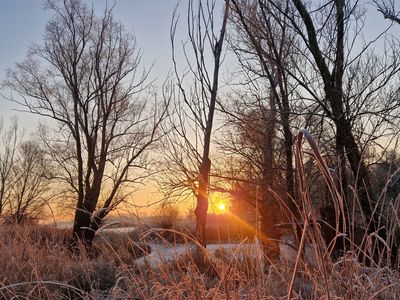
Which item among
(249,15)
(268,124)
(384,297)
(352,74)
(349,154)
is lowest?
(384,297)

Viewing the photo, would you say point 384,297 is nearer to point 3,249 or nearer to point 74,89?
point 3,249

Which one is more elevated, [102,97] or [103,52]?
[103,52]

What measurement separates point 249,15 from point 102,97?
9.28 metres

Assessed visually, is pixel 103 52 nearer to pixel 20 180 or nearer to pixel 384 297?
pixel 20 180

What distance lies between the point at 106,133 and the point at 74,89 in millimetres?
1789

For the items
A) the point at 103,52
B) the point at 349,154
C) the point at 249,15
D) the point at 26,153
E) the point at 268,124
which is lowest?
the point at 349,154

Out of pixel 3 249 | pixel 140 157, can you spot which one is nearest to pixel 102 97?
pixel 140 157

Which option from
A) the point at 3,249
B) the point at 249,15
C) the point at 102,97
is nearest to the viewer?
the point at 3,249

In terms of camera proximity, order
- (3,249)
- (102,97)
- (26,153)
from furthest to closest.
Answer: (26,153) < (102,97) < (3,249)

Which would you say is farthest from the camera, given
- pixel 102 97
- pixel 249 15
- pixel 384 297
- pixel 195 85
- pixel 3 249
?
pixel 102 97

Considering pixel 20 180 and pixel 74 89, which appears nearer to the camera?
pixel 74 89

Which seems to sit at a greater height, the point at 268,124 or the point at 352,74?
the point at 352,74

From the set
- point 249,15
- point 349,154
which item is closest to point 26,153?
point 249,15

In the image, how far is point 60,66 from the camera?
49.8ft
